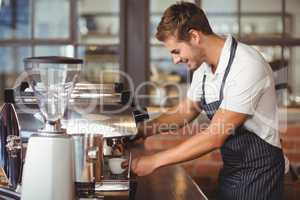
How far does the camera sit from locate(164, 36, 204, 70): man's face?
1693 mm

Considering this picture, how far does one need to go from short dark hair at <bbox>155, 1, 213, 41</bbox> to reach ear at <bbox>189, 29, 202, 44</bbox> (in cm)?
1

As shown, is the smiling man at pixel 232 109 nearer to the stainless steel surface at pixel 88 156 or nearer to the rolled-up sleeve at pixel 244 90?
the rolled-up sleeve at pixel 244 90

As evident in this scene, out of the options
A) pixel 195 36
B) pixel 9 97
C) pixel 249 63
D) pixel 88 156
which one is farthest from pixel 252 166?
pixel 9 97

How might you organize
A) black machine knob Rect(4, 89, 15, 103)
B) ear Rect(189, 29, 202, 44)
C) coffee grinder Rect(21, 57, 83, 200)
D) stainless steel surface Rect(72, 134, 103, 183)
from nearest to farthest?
coffee grinder Rect(21, 57, 83, 200)
stainless steel surface Rect(72, 134, 103, 183)
black machine knob Rect(4, 89, 15, 103)
ear Rect(189, 29, 202, 44)

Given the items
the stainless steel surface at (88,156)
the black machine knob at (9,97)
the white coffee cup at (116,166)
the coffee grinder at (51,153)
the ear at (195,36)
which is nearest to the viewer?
the coffee grinder at (51,153)

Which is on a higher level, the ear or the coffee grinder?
the ear

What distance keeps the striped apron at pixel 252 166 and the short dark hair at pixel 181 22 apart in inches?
5.7

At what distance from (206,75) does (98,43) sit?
2.76ft

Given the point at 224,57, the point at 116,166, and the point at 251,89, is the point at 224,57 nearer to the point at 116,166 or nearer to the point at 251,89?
the point at 251,89

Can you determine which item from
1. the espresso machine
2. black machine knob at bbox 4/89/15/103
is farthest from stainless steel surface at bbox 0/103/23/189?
black machine knob at bbox 4/89/15/103

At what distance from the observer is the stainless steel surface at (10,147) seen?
1.28 meters

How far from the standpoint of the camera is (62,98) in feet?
3.81

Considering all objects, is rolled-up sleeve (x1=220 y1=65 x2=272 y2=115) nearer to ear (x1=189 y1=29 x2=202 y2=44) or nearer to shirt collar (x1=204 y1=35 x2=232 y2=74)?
shirt collar (x1=204 y1=35 x2=232 y2=74)

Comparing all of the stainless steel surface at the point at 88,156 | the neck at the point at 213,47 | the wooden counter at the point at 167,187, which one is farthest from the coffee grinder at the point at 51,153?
the neck at the point at 213,47
